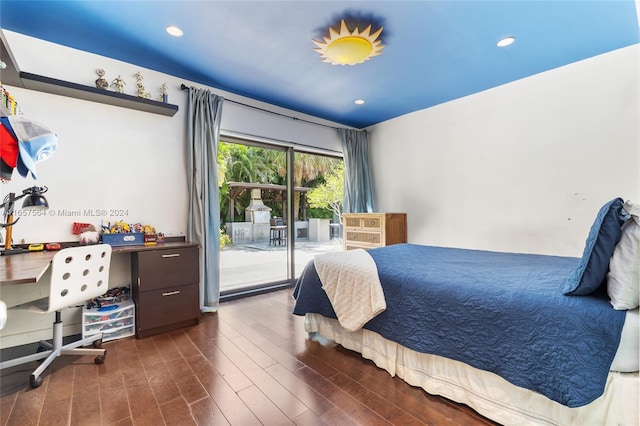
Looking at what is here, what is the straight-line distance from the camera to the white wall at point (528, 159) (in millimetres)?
2594

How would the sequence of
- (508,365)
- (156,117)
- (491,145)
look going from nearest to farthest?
1. (508,365)
2. (156,117)
3. (491,145)

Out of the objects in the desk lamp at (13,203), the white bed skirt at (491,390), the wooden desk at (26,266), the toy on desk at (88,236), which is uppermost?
the desk lamp at (13,203)

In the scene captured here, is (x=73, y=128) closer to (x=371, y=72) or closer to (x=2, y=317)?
(x=2, y=317)

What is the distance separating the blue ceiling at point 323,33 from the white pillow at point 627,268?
68.9 inches

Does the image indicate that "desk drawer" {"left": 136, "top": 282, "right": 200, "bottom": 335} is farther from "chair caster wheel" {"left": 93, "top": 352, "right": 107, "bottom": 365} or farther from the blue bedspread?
the blue bedspread

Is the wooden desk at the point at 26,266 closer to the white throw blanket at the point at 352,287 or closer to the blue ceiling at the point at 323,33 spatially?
the white throw blanket at the point at 352,287

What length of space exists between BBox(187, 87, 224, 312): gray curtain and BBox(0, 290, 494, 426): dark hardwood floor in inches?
30.5

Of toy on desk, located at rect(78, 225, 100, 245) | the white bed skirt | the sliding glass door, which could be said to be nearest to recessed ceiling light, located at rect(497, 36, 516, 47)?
the white bed skirt

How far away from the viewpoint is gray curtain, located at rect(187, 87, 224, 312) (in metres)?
3.03

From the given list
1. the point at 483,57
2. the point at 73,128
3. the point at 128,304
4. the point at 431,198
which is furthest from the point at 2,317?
the point at 431,198

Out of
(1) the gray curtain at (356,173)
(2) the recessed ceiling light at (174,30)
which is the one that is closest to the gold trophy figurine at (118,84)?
(2) the recessed ceiling light at (174,30)

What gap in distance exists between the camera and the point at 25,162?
1688 millimetres

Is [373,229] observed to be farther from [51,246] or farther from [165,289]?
[51,246]

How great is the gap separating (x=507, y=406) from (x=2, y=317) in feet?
7.05
